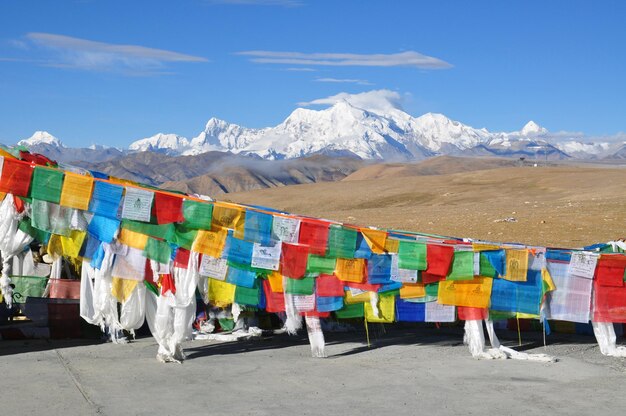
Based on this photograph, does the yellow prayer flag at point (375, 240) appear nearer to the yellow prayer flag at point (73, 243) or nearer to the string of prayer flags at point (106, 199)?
the string of prayer flags at point (106, 199)

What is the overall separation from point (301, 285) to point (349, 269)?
639mm

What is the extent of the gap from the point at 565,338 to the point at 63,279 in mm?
6930

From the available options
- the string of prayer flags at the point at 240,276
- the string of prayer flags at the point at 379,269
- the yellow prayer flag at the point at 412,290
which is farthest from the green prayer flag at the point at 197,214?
the yellow prayer flag at the point at 412,290

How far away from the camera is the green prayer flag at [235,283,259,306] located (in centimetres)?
1098

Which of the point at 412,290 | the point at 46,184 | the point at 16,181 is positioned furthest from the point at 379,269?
the point at 16,181

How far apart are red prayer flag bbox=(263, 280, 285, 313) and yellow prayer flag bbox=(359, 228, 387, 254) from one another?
128 cm

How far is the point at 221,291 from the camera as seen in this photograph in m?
11.0

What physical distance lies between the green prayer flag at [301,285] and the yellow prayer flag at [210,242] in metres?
0.94

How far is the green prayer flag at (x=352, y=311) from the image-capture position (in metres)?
11.1

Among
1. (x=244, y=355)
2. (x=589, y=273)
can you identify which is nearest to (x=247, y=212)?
(x=244, y=355)

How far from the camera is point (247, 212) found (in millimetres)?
10820

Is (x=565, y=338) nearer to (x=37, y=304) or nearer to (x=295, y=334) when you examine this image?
(x=295, y=334)

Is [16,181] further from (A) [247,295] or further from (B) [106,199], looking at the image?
(A) [247,295]

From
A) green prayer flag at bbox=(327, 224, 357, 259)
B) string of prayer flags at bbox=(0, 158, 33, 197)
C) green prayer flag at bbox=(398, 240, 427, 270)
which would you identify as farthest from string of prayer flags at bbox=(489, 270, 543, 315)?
string of prayer flags at bbox=(0, 158, 33, 197)
